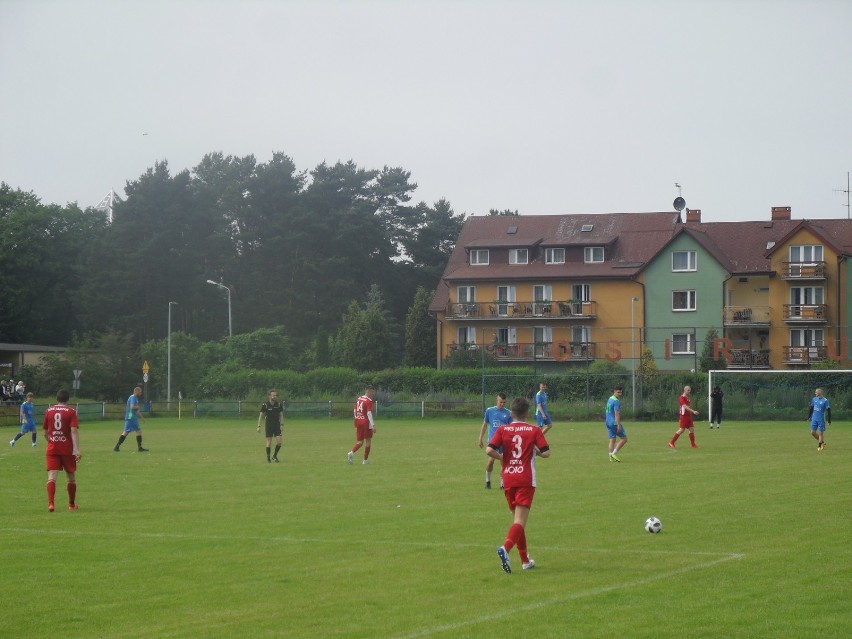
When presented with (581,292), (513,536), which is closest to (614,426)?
(513,536)

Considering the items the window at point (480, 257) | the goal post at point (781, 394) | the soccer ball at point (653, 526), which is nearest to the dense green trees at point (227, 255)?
the window at point (480, 257)

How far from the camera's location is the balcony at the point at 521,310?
77.1 meters

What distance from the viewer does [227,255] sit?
10550cm

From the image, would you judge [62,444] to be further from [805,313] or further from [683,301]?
[683,301]

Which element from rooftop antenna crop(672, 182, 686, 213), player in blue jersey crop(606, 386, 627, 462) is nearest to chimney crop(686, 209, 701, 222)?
rooftop antenna crop(672, 182, 686, 213)

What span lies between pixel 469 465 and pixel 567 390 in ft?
114

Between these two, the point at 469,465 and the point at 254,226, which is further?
the point at 254,226

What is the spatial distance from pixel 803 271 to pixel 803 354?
17.9 feet

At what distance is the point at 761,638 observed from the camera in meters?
9.28

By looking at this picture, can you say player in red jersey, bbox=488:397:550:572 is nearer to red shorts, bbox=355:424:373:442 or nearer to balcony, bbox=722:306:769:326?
red shorts, bbox=355:424:373:442

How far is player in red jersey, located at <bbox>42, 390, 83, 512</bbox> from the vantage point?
1914cm

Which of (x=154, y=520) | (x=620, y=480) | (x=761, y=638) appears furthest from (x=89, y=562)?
(x=620, y=480)

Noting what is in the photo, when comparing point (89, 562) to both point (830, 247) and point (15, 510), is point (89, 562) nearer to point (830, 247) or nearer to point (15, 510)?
point (15, 510)

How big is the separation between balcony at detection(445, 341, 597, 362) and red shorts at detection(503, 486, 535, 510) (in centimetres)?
5839
